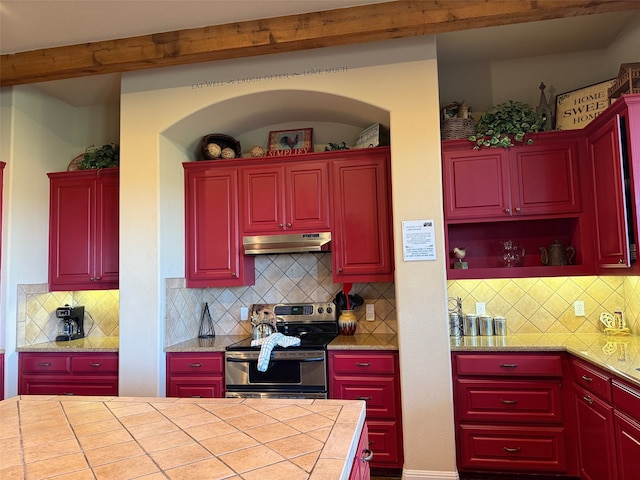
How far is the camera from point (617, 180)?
8.33ft

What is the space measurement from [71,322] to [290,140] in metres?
2.53

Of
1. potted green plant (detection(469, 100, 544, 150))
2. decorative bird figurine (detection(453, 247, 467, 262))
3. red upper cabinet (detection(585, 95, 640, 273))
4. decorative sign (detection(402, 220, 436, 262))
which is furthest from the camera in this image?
decorative bird figurine (detection(453, 247, 467, 262))

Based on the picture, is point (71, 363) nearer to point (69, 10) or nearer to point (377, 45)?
point (69, 10)

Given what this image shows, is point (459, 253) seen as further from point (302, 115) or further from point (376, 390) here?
point (302, 115)

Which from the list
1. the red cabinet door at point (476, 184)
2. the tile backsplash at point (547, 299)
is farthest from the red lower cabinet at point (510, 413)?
the red cabinet door at point (476, 184)

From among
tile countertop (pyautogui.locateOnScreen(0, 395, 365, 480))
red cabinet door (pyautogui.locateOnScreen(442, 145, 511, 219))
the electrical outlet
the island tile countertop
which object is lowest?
the island tile countertop

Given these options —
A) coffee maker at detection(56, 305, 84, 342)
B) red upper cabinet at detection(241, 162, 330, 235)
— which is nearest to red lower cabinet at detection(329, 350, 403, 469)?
red upper cabinet at detection(241, 162, 330, 235)

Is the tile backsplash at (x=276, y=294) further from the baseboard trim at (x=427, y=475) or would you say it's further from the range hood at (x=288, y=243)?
the baseboard trim at (x=427, y=475)

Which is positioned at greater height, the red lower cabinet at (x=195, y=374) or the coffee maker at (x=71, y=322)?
the coffee maker at (x=71, y=322)

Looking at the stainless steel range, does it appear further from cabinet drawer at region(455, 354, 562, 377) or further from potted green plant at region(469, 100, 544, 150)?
potted green plant at region(469, 100, 544, 150)

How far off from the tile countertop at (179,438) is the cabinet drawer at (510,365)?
145cm

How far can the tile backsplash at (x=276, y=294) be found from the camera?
3.52 metres

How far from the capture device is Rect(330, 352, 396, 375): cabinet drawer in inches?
115

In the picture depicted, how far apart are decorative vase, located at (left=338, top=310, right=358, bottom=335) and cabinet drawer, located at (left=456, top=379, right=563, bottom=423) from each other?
0.93 m
